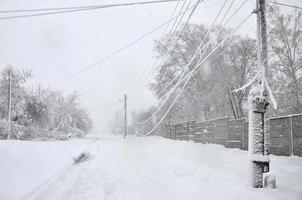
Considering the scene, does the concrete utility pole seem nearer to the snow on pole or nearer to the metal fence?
the snow on pole

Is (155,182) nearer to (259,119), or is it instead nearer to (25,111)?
(259,119)

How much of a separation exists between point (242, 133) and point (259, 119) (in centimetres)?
842

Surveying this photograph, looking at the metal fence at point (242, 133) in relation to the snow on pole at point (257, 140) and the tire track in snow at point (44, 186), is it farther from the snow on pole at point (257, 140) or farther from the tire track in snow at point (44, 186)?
the tire track in snow at point (44, 186)

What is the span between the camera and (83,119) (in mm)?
71438

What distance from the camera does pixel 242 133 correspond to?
15.1 meters

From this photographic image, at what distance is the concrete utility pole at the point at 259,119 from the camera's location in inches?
270

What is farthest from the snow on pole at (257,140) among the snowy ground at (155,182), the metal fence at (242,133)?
the metal fence at (242,133)

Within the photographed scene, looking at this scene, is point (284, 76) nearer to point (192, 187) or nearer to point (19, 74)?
point (192, 187)

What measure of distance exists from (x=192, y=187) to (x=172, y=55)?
28.7m

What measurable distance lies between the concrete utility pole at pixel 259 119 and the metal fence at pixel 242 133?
4.85 m

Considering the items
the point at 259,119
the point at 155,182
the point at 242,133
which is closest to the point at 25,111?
the point at 242,133

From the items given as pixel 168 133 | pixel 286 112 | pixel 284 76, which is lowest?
pixel 168 133

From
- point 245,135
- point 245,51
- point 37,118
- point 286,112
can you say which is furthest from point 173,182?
point 37,118

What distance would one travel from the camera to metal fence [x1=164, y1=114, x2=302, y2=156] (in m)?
11.3
